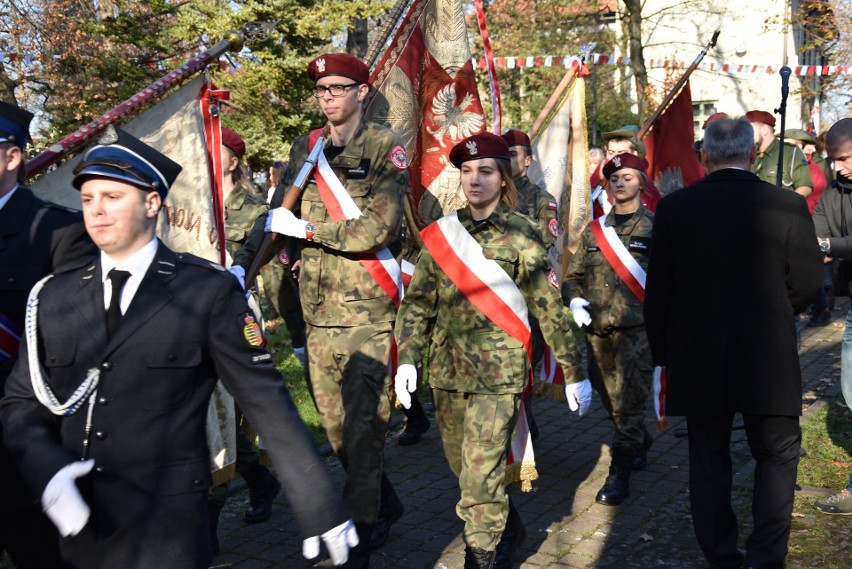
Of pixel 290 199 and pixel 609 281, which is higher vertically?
pixel 290 199

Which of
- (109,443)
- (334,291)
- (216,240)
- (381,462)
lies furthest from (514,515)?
(109,443)

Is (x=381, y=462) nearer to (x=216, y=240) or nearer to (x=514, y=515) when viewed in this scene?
(x=514, y=515)

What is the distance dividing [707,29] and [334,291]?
35.4m

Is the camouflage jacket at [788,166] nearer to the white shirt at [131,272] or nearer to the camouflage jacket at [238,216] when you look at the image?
the camouflage jacket at [238,216]

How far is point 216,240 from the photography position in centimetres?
564

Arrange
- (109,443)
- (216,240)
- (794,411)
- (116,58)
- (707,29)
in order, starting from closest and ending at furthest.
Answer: (109,443) < (794,411) < (216,240) < (116,58) < (707,29)

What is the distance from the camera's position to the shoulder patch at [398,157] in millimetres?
5832

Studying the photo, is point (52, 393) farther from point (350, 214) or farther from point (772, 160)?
point (772, 160)

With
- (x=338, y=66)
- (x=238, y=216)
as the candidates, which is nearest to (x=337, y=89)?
(x=338, y=66)

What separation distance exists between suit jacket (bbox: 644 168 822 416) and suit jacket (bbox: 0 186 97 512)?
111 inches

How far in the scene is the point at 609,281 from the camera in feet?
23.3

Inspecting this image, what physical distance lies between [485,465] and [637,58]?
20.1 metres

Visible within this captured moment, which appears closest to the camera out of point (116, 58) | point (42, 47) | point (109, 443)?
point (109, 443)

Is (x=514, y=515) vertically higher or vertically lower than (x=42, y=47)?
lower
